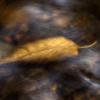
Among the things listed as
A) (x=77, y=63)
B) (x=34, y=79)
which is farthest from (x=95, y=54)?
(x=34, y=79)

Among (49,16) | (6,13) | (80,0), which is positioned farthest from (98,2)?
(6,13)

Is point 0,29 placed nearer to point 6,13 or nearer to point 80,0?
point 6,13

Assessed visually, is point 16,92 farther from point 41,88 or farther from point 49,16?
point 49,16

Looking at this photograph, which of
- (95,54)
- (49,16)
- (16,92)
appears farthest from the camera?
(49,16)

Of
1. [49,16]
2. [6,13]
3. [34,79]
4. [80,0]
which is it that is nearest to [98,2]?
[80,0]

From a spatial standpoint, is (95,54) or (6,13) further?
(6,13)

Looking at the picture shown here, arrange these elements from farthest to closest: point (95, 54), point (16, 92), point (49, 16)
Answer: point (49, 16) < point (95, 54) < point (16, 92)

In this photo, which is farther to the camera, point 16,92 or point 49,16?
point 49,16
